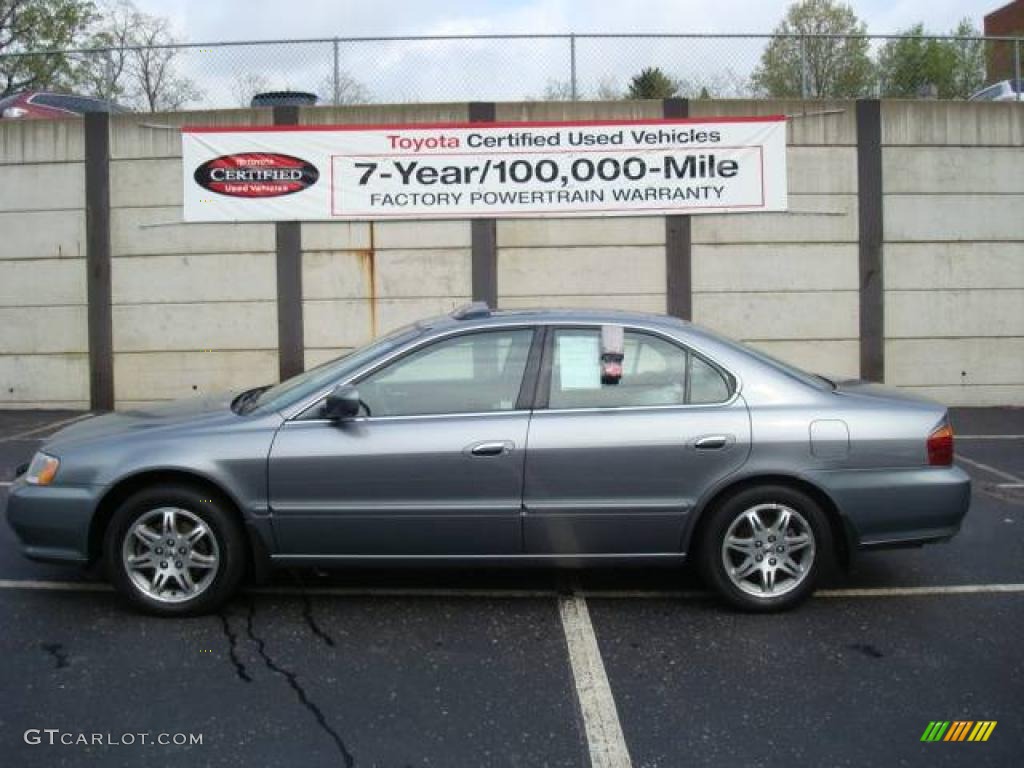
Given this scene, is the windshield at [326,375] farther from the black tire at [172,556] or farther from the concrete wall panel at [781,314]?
the concrete wall panel at [781,314]

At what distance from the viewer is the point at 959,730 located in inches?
133

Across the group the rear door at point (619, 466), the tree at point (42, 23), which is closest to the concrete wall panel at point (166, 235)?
the rear door at point (619, 466)

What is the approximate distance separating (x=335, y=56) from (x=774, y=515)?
10452 mm

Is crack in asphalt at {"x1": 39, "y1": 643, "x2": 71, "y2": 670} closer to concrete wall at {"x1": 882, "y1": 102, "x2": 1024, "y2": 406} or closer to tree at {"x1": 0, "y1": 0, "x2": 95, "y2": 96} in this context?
concrete wall at {"x1": 882, "y1": 102, "x2": 1024, "y2": 406}

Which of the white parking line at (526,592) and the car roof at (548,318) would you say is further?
the white parking line at (526,592)

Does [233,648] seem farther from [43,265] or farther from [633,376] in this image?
[43,265]

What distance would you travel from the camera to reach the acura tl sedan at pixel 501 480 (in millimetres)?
4395

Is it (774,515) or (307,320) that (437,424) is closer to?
(774,515)

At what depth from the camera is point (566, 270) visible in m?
12.5

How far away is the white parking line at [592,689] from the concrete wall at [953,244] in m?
9.39

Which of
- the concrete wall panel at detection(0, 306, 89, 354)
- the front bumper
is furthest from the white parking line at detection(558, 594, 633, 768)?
the concrete wall panel at detection(0, 306, 89, 354)

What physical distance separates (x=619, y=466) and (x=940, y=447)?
1544 millimetres

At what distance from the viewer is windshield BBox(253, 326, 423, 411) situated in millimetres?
4586

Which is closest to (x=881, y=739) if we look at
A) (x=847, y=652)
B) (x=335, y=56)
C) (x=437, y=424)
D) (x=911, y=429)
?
(x=847, y=652)
